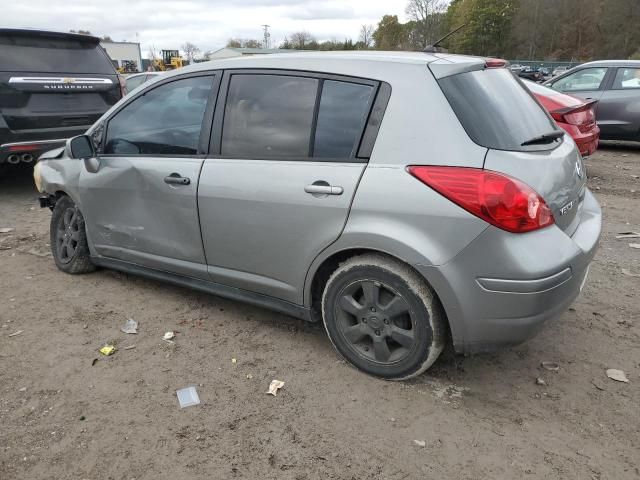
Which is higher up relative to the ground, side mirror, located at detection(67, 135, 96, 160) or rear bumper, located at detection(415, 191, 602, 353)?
side mirror, located at detection(67, 135, 96, 160)

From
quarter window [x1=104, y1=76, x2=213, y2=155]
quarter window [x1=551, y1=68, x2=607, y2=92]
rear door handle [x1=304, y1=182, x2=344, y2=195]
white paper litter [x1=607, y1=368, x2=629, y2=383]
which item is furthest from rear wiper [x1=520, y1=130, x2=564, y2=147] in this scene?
quarter window [x1=551, y1=68, x2=607, y2=92]

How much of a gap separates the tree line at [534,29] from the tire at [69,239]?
156ft

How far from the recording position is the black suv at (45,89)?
6.28m

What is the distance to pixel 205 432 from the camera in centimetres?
256

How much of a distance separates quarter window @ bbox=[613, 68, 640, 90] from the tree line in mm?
41876

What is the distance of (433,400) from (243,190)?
61.9 inches

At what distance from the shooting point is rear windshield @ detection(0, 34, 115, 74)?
20.8ft

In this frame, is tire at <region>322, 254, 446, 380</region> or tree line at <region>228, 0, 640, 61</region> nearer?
tire at <region>322, 254, 446, 380</region>

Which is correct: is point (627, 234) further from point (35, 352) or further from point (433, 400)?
point (35, 352)

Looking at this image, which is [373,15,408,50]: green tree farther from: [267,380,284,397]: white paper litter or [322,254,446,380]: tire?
[267,380,284,397]: white paper litter

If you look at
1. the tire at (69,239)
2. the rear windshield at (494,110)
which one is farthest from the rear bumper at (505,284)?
the tire at (69,239)

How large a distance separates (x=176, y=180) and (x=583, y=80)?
30.2ft

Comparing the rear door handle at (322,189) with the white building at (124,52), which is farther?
the white building at (124,52)

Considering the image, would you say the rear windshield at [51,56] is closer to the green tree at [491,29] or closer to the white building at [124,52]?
the white building at [124,52]
